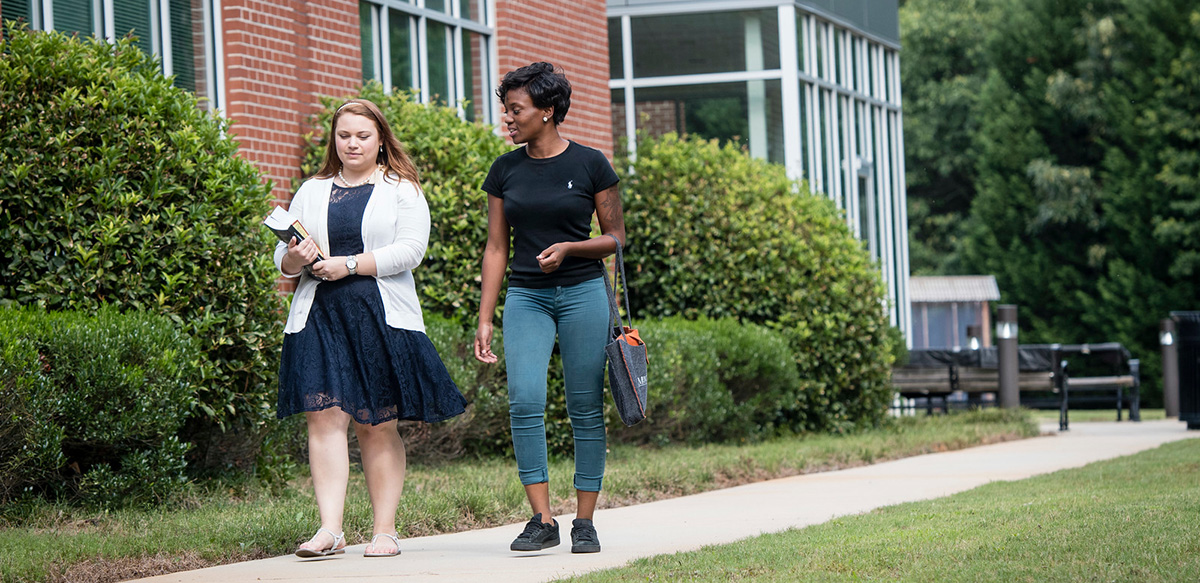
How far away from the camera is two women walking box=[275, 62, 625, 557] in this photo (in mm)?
5441

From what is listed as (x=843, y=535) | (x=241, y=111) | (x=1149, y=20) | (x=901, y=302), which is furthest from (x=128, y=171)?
(x=1149, y=20)

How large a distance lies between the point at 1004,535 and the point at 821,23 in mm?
15085

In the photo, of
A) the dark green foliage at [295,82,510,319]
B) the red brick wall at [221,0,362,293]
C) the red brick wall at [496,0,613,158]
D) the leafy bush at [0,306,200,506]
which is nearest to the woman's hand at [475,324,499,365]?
the leafy bush at [0,306,200,506]

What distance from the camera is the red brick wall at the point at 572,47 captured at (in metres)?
12.5

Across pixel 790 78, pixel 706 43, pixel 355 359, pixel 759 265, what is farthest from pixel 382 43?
pixel 790 78

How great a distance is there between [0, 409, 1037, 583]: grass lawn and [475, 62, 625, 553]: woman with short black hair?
1.04 metres

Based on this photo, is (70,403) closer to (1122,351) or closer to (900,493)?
(900,493)

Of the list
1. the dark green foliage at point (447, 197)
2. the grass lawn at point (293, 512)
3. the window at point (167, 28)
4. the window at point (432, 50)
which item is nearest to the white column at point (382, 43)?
the window at point (432, 50)

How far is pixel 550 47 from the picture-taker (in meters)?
13.1

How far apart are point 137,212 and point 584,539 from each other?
3178 millimetres

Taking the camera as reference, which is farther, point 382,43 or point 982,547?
point 382,43

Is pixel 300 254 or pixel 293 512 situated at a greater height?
pixel 300 254

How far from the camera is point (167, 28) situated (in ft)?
30.4

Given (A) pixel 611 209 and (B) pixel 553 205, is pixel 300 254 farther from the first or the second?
(A) pixel 611 209
